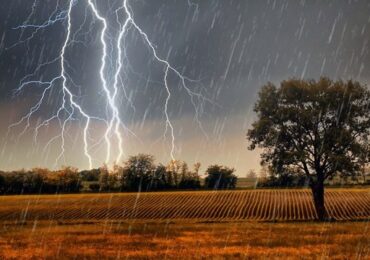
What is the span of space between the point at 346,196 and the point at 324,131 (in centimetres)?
2734

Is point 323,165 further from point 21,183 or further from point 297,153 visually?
point 21,183

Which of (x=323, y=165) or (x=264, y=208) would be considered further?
(x=264, y=208)

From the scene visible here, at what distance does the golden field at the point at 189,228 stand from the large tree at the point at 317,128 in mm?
4579

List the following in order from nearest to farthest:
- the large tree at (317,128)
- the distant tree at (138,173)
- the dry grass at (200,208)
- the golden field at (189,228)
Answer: the golden field at (189,228) → the large tree at (317,128) → the dry grass at (200,208) → the distant tree at (138,173)

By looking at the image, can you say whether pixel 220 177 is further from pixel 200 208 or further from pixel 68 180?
pixel 200 208

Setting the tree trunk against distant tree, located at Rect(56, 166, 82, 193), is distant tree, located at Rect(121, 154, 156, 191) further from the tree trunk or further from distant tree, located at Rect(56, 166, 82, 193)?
the tree trunk

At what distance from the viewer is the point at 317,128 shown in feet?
123

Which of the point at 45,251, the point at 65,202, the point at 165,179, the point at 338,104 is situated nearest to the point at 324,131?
the point at 338,104

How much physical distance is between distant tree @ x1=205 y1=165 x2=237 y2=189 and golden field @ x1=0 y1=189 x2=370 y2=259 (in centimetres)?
3394

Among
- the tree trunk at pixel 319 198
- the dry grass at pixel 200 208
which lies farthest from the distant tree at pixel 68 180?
the tree trunk at pixel 319 198

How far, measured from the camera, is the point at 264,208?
53.5m

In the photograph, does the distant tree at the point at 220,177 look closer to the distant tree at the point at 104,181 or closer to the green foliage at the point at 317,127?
the distant tree at the point at 104,181

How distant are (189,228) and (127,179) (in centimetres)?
7466

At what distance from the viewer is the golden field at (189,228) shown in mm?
15852
